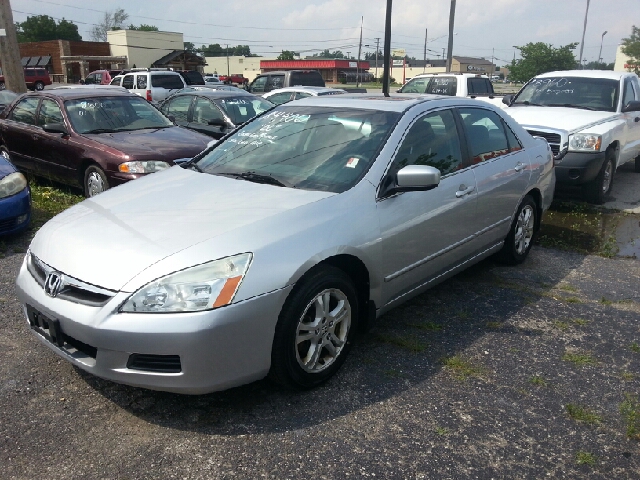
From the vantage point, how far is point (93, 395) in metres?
3.16

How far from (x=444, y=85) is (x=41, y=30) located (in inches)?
3326

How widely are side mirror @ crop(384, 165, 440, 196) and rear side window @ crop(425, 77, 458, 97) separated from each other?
437 inches

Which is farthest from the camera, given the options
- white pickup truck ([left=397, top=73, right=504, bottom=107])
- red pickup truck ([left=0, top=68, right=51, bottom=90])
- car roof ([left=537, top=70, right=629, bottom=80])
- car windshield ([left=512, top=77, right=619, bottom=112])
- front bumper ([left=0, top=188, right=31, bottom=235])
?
red pickup truck ([left=0, top=68, right=51, bottom=90])

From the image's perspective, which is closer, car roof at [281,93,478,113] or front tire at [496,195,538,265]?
car roof at [281,93,478,113]

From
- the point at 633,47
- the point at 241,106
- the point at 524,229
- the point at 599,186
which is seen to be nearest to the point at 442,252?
the point at 524,229

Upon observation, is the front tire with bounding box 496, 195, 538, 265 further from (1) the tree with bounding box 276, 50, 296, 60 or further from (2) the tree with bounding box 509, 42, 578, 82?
(1) the tree with bounding box 276, 50, 296, 60

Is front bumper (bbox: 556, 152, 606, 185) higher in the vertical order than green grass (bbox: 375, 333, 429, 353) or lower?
higher

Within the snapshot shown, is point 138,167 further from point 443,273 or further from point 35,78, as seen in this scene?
point 35,78

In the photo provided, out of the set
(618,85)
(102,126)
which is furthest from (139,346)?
(618,85)

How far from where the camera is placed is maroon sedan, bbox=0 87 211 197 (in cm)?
682

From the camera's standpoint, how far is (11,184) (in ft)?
19.1

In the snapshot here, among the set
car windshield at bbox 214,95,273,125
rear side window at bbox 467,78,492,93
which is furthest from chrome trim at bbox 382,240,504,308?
rear side window at bbox 467,78,492,93

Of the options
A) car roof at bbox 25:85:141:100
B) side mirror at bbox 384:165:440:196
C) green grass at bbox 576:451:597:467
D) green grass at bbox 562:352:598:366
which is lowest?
green grass at bbox 576:451:597:467

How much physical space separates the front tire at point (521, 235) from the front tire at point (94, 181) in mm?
4576
